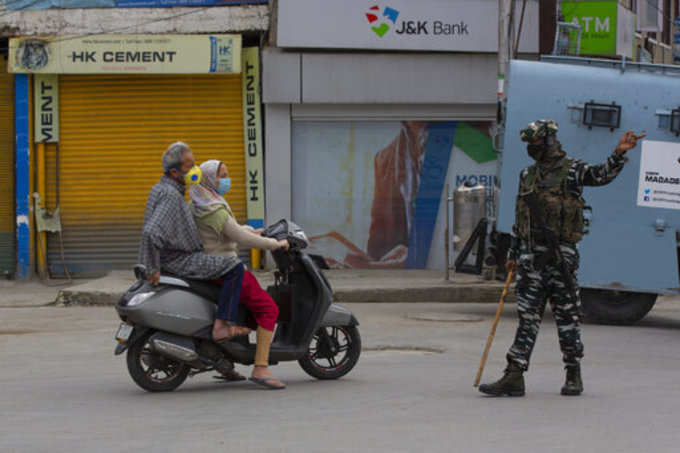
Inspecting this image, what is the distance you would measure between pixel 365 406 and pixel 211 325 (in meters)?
1.21

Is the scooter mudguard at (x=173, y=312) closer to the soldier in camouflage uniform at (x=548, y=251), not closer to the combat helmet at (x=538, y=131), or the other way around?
the soldier in camouflage uniform at (x=548, y=251)

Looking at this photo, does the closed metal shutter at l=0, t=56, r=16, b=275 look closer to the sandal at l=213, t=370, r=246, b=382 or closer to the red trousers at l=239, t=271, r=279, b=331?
the sandal at l=213, t=370, r=246, b=382

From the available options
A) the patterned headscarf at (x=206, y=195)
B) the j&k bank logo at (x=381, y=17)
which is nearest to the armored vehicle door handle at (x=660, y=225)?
the patterned headscarf at (x=206, y=195)

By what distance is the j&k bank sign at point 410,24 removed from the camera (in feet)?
53.8

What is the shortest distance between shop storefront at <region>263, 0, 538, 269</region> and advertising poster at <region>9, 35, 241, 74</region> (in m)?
0.80

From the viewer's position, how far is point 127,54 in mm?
16062

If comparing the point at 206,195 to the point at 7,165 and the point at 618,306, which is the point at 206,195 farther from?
the point at 7,165

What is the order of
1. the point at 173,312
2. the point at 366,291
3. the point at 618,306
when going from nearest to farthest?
the point at 173,312 < the point at 618,306 < the point at 366,291

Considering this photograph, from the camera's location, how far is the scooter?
22.3 feet

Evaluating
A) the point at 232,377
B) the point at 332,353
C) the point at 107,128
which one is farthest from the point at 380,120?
the point at 232,377

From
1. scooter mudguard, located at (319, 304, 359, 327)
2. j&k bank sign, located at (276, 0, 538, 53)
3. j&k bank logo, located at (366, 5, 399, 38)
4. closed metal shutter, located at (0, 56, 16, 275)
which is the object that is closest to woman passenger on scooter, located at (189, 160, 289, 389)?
scooter mudguard, located at (319, 304, 359, 327)

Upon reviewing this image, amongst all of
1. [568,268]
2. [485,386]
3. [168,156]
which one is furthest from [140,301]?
[568,268]

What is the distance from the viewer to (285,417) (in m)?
6.05

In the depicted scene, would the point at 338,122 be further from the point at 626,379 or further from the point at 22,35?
the point at 626,379
